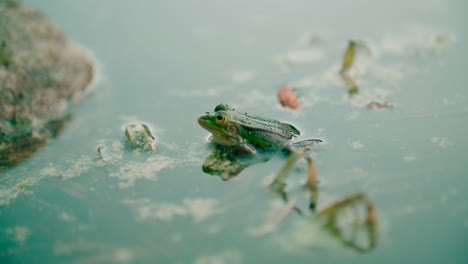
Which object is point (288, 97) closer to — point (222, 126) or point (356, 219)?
point (222, 126)

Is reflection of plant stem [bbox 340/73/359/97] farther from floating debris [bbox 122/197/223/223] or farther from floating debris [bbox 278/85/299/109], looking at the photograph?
floating debris [bbox 122/197/223/223]

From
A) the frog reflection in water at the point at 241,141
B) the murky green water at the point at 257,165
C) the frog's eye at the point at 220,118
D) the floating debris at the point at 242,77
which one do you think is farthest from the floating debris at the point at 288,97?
the frog's eye at the point at 220,118

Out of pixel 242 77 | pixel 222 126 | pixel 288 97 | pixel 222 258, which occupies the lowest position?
pixel 222 258

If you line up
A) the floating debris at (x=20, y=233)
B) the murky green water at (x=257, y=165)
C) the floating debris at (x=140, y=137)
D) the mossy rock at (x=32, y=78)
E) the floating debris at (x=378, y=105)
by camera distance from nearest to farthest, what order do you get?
1. the murky green water at (x=257, y=165)
2. the floating debris at (x=20, y=233)
3. the floating debris at (x=140, y=137)
4. the floating debris at (x=378, y=105)
5. the mossy rock at (x=32, y=78)

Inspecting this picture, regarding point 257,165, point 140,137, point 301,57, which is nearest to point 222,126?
point 257,165

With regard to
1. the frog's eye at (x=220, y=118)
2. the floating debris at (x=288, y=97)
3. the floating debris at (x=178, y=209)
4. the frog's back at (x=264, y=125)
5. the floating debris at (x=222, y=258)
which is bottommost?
the floating debris at (x=222, y=258)

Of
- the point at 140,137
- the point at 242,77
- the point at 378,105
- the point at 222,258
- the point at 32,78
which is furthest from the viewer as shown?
the point at 242,77

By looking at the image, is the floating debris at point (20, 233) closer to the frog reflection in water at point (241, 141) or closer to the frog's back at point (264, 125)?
the frog reflection in water at point (241, 141)

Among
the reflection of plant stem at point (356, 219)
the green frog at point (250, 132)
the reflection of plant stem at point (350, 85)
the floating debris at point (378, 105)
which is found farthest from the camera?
the reflection of plant stem at point (350, 85)
